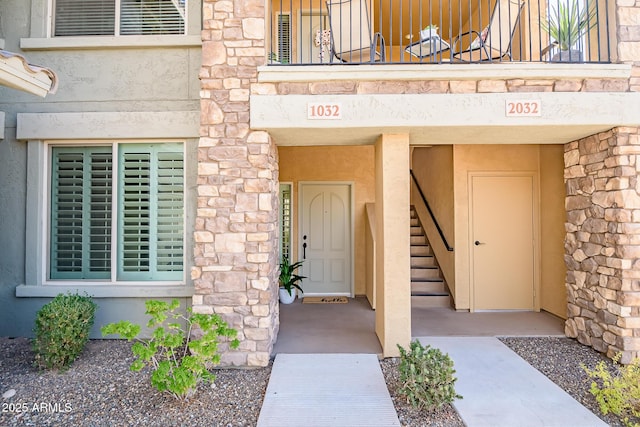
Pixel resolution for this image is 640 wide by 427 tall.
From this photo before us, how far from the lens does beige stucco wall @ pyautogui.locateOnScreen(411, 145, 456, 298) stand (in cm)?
602

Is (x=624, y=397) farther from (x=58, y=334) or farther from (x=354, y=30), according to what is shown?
(x=58, y=334)

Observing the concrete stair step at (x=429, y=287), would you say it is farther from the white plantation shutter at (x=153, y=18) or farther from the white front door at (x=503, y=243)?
the white plantation shutter at (x=153, y=18)

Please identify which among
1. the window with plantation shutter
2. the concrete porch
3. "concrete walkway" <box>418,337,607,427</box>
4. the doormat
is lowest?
"concrete walkway" <box>418,337,607,427</box>

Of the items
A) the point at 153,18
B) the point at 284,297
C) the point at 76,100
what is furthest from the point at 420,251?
the point at 76,100

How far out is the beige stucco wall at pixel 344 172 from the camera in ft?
22.7

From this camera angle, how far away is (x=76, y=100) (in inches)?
180

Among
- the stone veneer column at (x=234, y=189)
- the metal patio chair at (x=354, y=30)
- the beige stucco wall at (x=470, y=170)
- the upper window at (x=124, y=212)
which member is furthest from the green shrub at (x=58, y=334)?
the beige stucco wall at (x=470, y=170)

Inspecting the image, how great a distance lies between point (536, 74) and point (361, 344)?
362 cm

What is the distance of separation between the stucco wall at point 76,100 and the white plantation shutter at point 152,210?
0.18 meters

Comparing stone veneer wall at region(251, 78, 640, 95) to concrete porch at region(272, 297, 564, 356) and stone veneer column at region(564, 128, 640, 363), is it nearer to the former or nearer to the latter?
stone veneer column at region(564, 128, 640, 363)

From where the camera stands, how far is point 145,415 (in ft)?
9.68

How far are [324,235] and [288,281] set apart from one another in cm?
119

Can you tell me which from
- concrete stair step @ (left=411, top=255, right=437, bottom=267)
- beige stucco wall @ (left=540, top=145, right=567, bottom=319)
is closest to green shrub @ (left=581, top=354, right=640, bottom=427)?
beige stucco wall @ (left=540, top=145, right=567, bottom=319)

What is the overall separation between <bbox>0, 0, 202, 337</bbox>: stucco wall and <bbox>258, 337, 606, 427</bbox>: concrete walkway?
6.32ft
